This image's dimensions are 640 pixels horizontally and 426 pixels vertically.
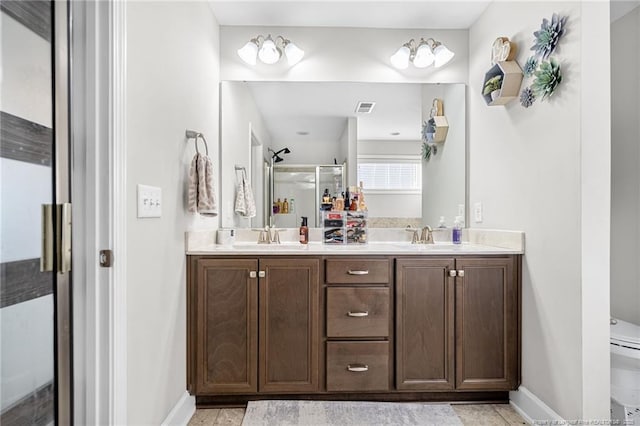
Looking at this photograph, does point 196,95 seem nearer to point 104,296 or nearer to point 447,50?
point 104,296

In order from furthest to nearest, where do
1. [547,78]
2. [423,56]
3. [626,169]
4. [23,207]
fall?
[423,56] → [626,169] → [547,78] → [23,207]

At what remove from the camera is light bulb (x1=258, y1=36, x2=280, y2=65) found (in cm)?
248

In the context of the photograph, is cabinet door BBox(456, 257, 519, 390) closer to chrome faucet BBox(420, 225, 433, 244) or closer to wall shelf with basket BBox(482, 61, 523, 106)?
chrome faucet BBox(420, 225, 433, 244)

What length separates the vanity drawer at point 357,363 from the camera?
6.57 feet

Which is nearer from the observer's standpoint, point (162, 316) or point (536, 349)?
point (162, 316)

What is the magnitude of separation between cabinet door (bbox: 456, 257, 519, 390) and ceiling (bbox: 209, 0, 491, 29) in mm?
1587

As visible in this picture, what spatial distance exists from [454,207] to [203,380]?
1911 millimetres

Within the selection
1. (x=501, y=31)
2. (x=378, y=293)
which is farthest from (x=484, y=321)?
(x=501, y=31)

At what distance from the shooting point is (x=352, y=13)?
2451 mm

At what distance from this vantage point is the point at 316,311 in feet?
6.57

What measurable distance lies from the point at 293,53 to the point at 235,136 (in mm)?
680

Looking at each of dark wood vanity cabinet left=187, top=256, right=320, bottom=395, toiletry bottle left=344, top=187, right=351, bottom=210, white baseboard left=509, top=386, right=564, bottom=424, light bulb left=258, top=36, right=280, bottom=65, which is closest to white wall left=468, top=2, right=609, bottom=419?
white baseboard left=509, top=386, right=564, bottom=424

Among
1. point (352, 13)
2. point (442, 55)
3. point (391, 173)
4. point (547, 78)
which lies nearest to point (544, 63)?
point (547, 78)

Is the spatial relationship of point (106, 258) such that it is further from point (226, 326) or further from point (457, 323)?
point (457, 323)
